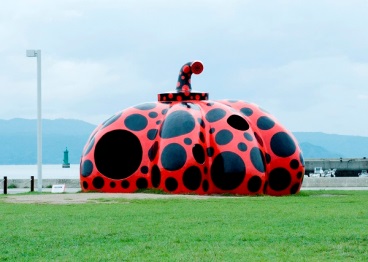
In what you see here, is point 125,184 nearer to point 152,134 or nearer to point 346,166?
point 152,134

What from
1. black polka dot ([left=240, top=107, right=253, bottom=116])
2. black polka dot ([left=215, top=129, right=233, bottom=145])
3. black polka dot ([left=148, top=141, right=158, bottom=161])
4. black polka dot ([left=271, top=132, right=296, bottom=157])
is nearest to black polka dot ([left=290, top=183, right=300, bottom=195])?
black polka dot ([left=271, top=132, right=296, bottom=157])

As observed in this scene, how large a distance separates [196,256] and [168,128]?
14.8 meters

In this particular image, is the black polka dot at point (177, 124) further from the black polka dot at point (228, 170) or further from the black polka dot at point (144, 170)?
the black polka dot at point (228, 170)

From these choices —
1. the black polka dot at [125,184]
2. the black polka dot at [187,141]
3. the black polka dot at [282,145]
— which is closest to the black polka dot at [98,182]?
the black polka dot at [125,184]

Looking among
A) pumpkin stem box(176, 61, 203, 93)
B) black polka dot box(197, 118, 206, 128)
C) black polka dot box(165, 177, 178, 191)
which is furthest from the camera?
pumpkin stem box(176, 61, 203, 93)

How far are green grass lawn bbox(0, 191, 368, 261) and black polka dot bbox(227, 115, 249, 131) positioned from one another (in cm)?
556

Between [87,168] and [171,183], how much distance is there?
3.22 meters

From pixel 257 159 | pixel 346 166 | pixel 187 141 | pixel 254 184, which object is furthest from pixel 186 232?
pixel 346 166

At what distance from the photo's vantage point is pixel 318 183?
38.6 metres

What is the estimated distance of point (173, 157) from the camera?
2417 centimetres

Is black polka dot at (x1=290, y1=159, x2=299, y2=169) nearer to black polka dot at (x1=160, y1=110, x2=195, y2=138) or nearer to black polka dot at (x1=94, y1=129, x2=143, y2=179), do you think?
black polka dot at (x1=160, y1=110, x2=195, y2=138)

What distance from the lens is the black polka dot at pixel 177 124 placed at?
2476 cm

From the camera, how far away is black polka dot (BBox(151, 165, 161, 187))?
80.7ft

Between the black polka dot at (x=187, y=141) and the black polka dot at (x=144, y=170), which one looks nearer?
the black polka dot at (x=187, y=141)
